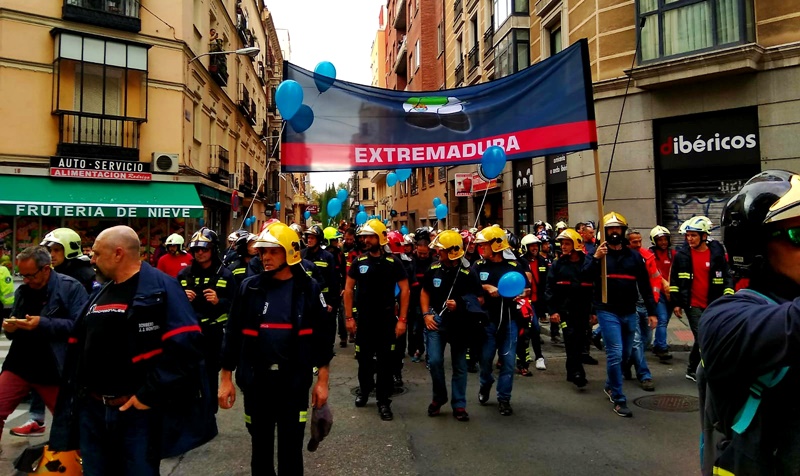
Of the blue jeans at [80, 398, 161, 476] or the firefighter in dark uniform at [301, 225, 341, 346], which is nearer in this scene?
the blue jeans at [80, 398, 161, 476]

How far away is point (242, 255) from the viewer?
21.0 feet

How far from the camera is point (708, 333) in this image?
1489 millimetres

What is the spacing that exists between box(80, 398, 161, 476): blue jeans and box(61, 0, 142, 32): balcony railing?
54.0 ft

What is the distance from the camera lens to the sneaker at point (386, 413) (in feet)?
17.0

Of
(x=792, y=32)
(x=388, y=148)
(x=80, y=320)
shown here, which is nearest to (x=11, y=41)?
(x=388, y=148)

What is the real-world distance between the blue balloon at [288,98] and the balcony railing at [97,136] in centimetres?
1135

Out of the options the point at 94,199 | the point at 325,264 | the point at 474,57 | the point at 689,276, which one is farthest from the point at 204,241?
the point at 474,57

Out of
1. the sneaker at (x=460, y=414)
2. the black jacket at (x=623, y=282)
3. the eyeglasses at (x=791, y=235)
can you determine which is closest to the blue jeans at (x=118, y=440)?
the eyeglasses at (x=791, y=235)

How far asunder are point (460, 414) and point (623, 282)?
235 centimetres

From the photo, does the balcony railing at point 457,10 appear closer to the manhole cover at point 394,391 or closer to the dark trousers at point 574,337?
the dark trousers at point 574,337

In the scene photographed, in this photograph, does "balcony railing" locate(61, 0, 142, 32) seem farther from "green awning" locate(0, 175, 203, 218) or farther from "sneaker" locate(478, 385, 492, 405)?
"sneaker" locate(478, 385, 492, 405)

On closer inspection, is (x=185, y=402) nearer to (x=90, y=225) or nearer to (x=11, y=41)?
(x=90, y=225)

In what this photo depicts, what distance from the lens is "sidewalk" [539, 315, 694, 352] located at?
8344mm

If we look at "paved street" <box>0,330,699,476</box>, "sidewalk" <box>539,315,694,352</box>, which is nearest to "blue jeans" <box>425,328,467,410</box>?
"paved street" <box>0,330,699,476</box>
